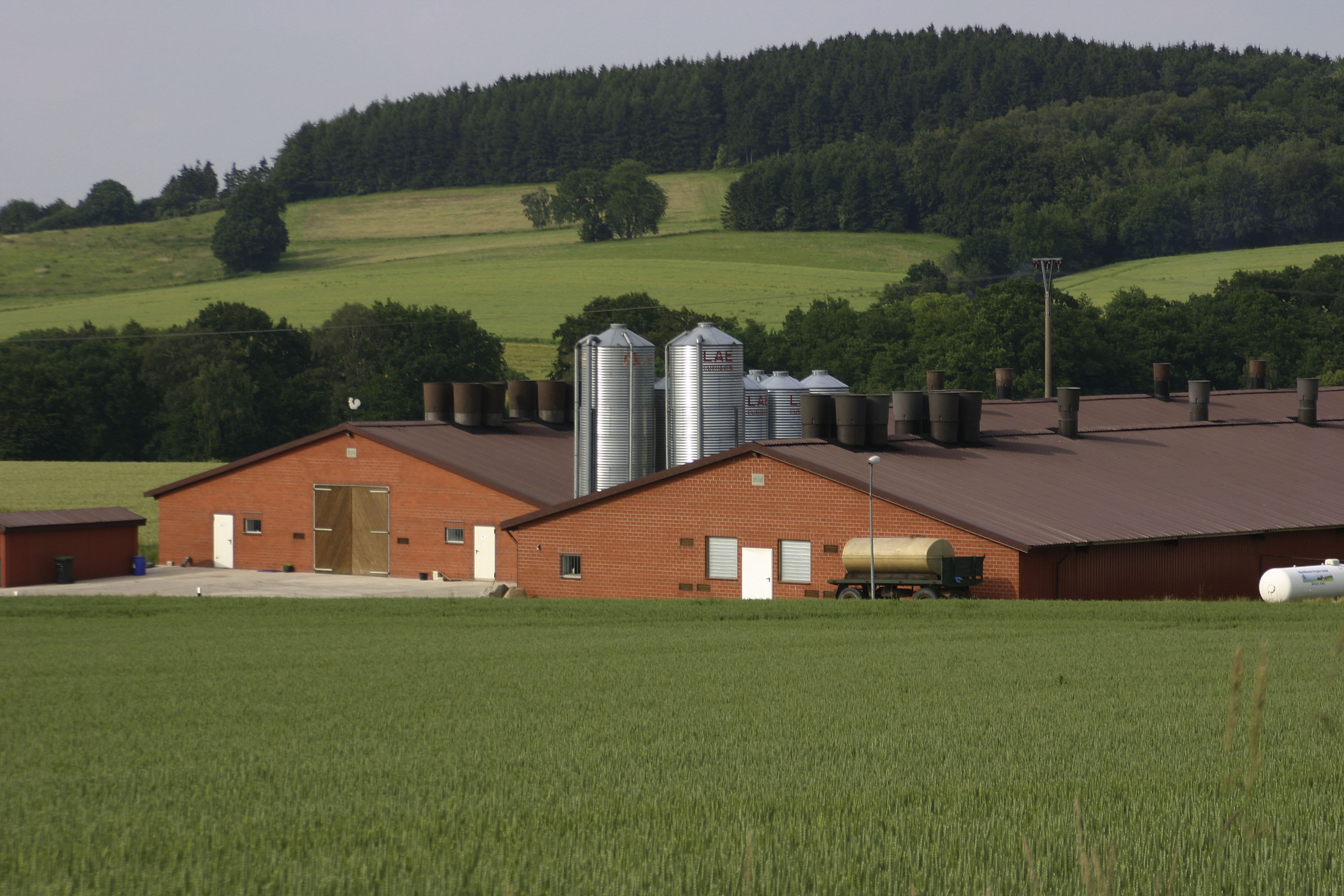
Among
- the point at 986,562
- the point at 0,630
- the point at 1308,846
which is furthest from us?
the point at 986,562

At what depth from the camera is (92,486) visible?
7544 cm

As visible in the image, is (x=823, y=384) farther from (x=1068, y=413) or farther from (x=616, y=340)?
(x=1068, y=413)

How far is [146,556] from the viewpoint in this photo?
5644cm

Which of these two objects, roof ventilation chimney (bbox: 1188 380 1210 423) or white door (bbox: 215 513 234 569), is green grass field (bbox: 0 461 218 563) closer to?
white door (bbox: 215 513 234 569)

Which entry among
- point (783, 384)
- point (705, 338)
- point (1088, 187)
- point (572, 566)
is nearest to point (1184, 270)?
point (1088, 187)

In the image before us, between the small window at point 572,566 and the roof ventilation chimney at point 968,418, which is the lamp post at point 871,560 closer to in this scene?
the roof ventilation chimney at point 968,418

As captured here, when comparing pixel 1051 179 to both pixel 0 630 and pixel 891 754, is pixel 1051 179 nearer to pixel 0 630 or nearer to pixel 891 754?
pixel 0 630

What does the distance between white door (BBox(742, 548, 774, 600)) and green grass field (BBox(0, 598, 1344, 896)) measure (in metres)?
12.9

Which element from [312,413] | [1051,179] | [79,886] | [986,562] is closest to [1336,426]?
[986,562]

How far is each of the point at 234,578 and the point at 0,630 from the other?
18358mm

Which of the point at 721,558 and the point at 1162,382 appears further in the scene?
the point at 1162,382

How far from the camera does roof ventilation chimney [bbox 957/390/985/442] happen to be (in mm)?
43750

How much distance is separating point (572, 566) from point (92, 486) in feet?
135

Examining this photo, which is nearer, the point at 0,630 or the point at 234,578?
the point at 0,630
